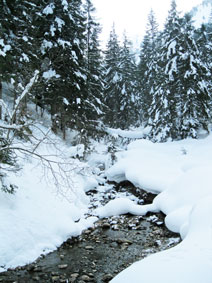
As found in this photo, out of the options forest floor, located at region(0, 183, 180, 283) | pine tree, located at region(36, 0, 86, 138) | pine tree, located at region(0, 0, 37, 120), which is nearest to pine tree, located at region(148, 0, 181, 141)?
pine tree, located at region(36, 0, 86, 138)

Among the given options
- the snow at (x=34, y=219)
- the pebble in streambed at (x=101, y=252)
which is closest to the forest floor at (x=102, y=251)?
the pebble in streambed at (x=101, y=252)

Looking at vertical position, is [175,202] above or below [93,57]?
below

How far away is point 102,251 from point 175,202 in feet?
10.7

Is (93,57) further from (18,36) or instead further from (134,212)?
(134,212)

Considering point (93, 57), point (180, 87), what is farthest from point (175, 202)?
point (93, 57)

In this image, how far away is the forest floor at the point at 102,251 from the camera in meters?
5.44

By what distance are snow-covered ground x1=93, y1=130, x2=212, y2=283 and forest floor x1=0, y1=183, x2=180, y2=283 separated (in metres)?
0.55

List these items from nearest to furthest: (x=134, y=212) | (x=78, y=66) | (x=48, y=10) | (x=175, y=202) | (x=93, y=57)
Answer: (x=175, y=202)
(x=134, y=212)
(x=48, y=10)
(x=78, y=66)
(x=93, y=57)

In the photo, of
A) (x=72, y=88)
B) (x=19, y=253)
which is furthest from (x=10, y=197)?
(x=72, y=88)

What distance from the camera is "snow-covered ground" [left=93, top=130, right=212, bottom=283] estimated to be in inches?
146

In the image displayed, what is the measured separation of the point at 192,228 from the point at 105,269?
2.34m

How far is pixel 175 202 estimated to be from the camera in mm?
8477

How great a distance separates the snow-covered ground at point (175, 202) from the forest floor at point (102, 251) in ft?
1.81

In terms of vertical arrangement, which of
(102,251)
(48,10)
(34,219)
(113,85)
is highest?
(48,10)
